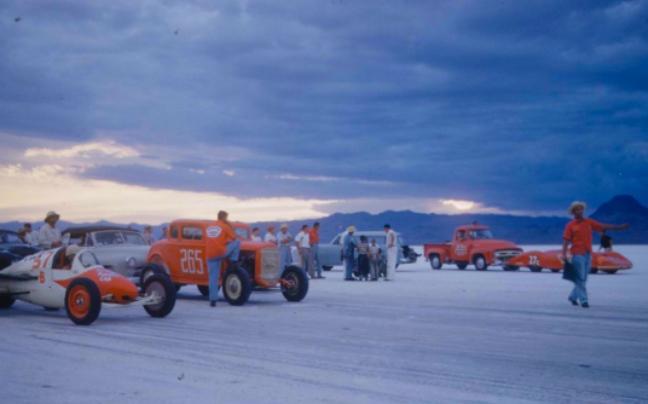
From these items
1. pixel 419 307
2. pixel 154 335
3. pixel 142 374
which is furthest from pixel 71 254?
pixel 419 307

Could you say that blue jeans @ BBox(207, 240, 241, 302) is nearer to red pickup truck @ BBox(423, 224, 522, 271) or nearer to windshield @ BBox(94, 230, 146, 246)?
windshield @ BBox(94, 230, 146, 246)

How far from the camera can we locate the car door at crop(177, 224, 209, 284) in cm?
1501

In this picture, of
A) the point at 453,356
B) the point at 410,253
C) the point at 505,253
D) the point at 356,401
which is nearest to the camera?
the point at 356,401

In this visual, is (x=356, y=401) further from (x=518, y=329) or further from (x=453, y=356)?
(x=518, y=329)

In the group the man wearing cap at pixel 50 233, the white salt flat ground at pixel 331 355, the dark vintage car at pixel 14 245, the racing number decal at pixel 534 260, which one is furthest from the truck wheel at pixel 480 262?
the man wearing cap at pixel 50 233

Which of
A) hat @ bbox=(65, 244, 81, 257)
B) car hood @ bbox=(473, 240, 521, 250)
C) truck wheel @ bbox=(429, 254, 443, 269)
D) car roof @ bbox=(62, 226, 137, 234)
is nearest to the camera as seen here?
hat @ bbox=(65, 244, 81, 257)

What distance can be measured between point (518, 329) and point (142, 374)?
5.89 metres

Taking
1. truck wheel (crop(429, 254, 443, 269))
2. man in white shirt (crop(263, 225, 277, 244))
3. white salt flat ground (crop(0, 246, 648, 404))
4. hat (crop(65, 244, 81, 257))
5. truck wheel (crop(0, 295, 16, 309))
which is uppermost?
man in white shirt (crop(263, 225, 277, 244))

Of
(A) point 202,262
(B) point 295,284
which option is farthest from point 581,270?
(A) point 202,262

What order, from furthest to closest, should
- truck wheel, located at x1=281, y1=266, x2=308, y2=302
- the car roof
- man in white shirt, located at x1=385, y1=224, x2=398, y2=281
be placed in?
1. man in white shirt, located at x1=385, y1=224, x2=398, y2=281
2. the car roof
3. truck wheel, located at x1=281, y1=266, x2=308, y2=302

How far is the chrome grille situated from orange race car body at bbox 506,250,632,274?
52.7 ft

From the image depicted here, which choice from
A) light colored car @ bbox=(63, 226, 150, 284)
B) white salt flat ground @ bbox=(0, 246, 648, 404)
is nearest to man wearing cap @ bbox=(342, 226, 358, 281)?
light colored car @ bbox=(63, 226, 150, 284)

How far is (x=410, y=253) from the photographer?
33.0 meters

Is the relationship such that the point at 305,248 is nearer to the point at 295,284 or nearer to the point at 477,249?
the point at 295,284
